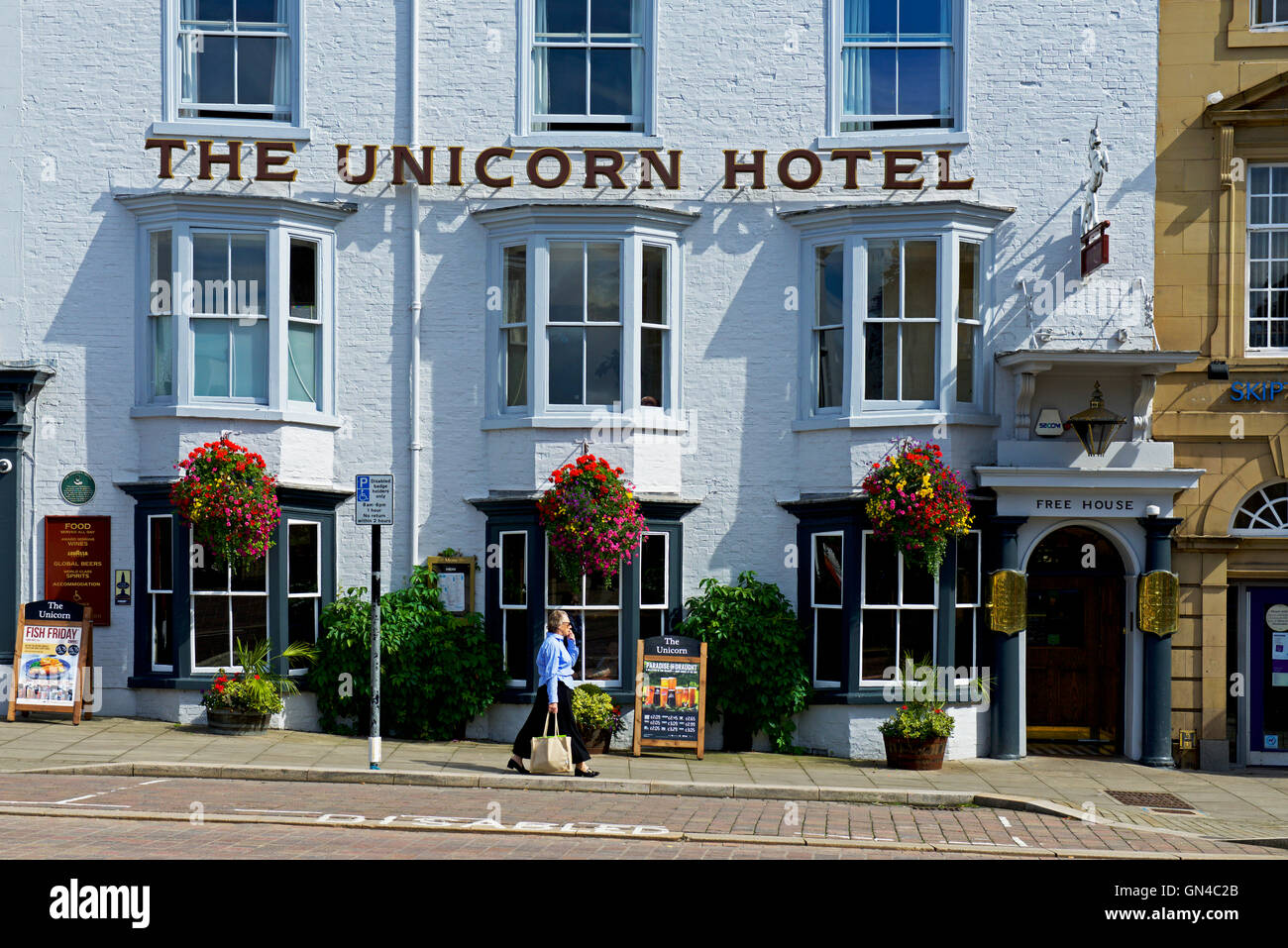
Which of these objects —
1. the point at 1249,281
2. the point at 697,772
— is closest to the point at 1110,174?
the point at 1249,281

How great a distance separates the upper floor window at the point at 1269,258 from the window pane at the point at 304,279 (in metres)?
11.6

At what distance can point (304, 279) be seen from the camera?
17.0m

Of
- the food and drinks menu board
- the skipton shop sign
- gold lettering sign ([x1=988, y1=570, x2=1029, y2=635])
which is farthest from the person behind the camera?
the skipton shop sign

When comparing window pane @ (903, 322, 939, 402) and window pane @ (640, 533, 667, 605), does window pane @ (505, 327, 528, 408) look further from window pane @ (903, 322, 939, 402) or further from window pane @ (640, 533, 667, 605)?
window pane @ (903, 322, 939, 402)

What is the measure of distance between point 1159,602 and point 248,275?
1174 cm

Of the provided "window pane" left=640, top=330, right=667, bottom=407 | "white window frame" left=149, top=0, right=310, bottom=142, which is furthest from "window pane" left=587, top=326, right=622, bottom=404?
"white window frame" left=149, top=0, right=310, bottom=142

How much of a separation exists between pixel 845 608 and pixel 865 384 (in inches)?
108

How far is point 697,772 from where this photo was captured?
1486 cm

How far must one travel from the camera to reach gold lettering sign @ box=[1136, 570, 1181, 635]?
660 inches

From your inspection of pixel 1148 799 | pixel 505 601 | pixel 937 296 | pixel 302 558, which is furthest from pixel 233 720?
pixel 1148 799

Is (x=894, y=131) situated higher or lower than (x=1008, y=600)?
higher

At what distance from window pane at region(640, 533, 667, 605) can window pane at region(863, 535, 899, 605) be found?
8.08 ft

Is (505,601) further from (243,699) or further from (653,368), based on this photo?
(653,368)

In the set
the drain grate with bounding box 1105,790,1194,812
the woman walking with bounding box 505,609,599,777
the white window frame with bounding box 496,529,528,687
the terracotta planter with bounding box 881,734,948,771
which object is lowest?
the drain grate with bounding box 1105,790,1194,812
